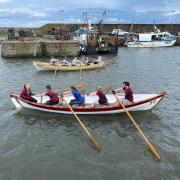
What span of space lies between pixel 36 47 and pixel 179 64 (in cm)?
2113

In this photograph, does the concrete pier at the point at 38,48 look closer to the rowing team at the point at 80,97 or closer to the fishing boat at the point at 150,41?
the fishing boat at the point at 150,41

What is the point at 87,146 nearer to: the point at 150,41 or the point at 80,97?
the point at 80,97

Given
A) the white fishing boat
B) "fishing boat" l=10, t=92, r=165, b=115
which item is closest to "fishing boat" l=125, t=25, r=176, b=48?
the white fishing boat

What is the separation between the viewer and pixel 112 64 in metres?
40.7

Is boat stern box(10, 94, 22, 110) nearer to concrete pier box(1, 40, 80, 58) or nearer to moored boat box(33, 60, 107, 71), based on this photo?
moored boat box(33, 60, 107, 71)

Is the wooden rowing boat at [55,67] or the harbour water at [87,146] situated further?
the wooden rowing boat at [55,67]

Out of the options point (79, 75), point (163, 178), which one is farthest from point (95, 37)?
point (163, 178)

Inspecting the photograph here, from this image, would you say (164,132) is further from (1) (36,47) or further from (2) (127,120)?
(1) (36,47)

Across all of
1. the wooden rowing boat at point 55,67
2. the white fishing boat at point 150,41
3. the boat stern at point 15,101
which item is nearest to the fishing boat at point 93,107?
the boat stern at point 15,101

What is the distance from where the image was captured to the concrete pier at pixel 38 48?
146ft

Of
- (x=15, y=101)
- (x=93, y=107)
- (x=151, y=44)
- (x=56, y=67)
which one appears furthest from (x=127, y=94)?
(x=151, y=44)

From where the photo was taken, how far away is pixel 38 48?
45406 millimetres

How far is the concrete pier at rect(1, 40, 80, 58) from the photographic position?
44.5 metres

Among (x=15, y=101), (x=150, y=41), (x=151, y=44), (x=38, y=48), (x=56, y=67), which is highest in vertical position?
(x=38, y=48)
